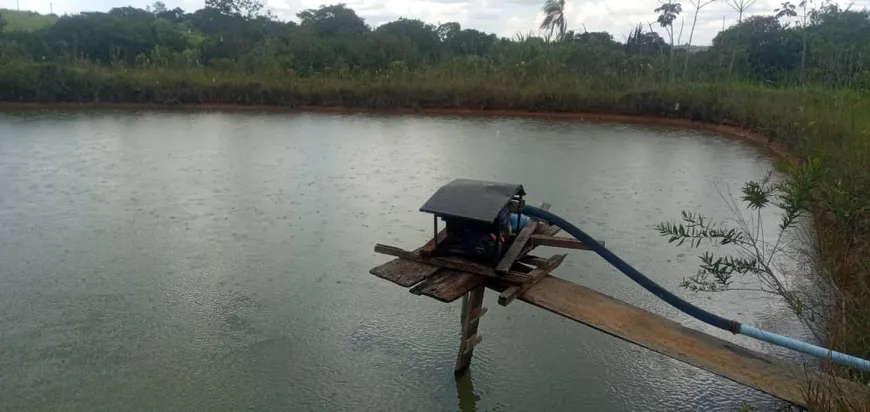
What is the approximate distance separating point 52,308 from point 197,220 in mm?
1455

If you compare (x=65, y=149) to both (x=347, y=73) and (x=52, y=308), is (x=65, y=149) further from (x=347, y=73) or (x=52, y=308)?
(x=347, y=73)

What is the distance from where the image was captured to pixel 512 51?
14.1 meters

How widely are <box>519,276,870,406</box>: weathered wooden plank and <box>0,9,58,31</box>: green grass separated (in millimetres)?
23283

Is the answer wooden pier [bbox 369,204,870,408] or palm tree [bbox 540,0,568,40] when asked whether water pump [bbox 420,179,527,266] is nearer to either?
wooden pier [bbox 369,204,870,408]

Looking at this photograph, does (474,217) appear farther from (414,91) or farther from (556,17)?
Result: (556,17)

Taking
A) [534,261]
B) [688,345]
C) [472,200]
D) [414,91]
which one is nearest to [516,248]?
[534,261]

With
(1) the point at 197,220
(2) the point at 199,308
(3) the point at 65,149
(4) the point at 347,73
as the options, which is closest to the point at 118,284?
(2) the point at 199,308

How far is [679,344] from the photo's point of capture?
193 cm

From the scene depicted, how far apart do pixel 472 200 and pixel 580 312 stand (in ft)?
1.61

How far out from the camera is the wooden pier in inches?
71.1

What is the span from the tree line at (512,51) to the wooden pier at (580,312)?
28.9 feet

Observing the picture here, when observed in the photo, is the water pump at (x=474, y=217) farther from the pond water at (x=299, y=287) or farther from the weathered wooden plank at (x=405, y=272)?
the pond water at (x=299, y=287)

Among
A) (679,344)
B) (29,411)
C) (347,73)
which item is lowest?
(29,411)

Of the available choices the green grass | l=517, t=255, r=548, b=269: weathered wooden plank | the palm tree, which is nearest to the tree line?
the palm tree
